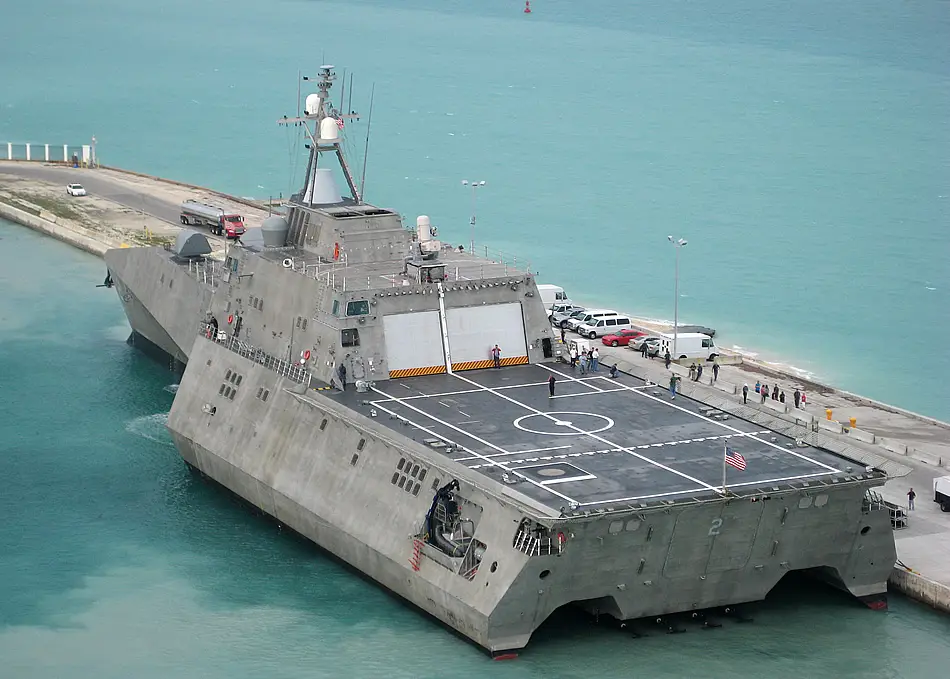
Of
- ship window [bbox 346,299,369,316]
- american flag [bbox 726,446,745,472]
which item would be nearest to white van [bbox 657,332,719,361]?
ship window [bbox 346,299,369,316]

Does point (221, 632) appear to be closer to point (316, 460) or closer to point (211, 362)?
point (316, 460)

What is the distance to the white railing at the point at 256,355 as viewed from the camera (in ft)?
203

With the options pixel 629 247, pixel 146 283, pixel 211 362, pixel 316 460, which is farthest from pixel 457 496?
pixel 629 247

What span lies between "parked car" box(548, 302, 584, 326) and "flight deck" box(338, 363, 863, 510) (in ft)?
78.1

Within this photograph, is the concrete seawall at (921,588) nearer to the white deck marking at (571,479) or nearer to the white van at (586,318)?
the white deck marking at (571,479)

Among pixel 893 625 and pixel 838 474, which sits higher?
pixel 838 474

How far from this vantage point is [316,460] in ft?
190

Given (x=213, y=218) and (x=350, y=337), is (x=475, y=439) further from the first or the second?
(x=213, y=218)

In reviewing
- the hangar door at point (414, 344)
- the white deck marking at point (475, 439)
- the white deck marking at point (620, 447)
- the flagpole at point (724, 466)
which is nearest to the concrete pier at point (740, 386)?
the flagpole at point (724, 466)

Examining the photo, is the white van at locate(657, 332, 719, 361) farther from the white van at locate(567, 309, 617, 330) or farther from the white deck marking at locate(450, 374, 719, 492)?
the white deck marking at locate(450, 374, 719, 492)

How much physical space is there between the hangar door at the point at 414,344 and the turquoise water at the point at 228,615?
7.80 metres

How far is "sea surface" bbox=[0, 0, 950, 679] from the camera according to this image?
50.8 meters

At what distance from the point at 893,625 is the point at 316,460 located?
20.2 m

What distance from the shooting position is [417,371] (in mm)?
62375
